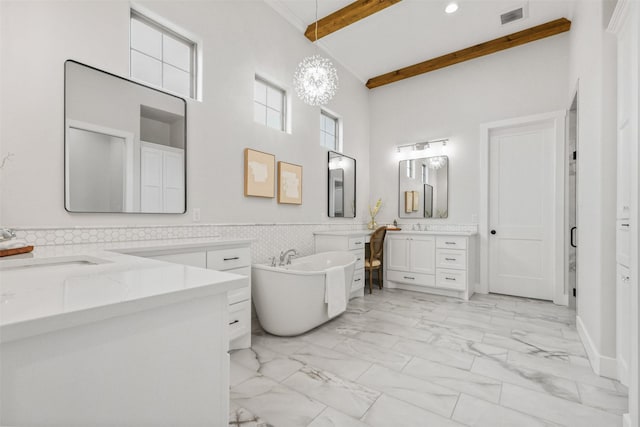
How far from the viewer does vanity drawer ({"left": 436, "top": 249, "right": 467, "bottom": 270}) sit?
3.93 m

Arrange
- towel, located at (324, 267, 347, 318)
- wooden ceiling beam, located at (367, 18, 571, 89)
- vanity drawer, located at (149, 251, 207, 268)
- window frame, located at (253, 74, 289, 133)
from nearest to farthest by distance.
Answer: vanity drawer, located at (149, 251, 207, 268) → towel, located at (324, 267, 347, 318) → window frame, located at (253, 74, 289, 133) → wooden ceiling beam, located at (367, 18, 571, 89)

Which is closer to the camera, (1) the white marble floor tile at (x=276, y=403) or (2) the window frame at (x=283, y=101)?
(1) the white marble floor tile at (x=276, y=403)

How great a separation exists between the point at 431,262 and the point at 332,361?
2.47 m

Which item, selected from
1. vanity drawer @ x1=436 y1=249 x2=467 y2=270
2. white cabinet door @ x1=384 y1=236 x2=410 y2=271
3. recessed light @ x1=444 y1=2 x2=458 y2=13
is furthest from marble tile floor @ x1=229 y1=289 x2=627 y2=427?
recessed light @ x1=444 y1=2 x2=458 y2=13

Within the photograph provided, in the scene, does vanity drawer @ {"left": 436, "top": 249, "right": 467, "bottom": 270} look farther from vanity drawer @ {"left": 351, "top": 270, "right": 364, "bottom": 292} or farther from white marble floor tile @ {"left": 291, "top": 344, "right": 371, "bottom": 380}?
white marble floor tile @ {"left": 291, "top": 344, "right": 371, "bottom": 380}

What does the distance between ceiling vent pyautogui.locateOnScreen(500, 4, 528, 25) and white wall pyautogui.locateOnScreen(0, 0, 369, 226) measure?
2.14 meters

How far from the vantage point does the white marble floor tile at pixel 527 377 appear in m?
1.83

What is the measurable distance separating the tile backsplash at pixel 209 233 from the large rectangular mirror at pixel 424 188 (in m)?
0.27

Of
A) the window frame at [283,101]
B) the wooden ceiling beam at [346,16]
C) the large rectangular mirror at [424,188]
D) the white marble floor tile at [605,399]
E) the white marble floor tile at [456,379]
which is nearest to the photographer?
the white marble floor tile at [605,399]

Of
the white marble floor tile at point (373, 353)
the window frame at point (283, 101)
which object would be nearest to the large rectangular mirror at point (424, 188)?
the window frame at point (283, 101)

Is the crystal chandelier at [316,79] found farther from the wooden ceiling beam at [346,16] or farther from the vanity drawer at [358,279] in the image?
the vanity drawer at [358,279]

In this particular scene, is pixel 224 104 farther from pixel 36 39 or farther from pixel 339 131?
pixel 339 131

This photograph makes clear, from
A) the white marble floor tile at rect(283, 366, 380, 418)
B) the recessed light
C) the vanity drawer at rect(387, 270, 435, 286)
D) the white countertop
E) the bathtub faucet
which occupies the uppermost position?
the recessed light

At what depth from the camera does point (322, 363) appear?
7.12 feet
